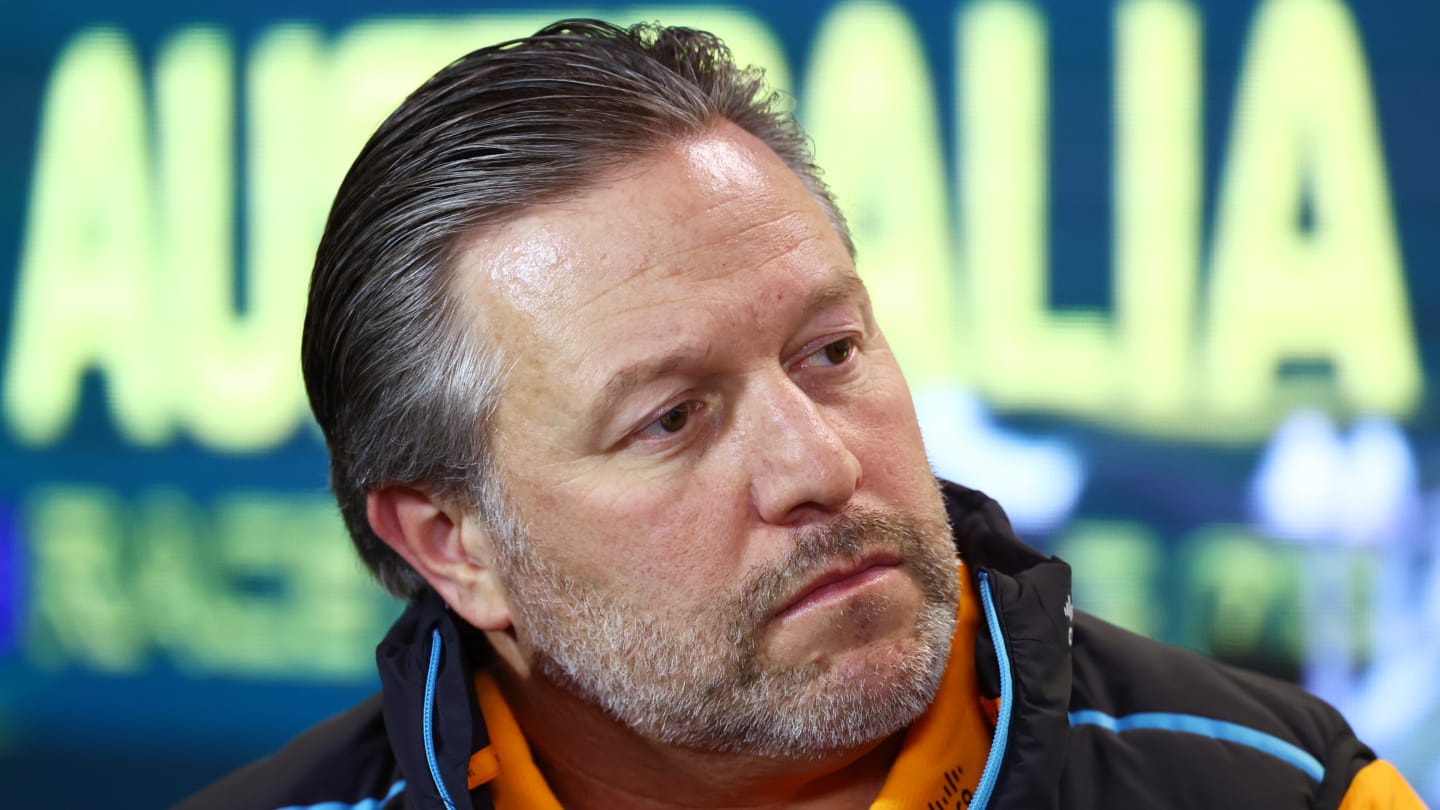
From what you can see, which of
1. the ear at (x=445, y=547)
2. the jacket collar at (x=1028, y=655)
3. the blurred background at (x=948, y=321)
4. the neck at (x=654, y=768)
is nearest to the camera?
the jacket collar at (x=1028, y=655)

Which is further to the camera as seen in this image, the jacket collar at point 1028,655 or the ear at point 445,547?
the ear at point 445,547

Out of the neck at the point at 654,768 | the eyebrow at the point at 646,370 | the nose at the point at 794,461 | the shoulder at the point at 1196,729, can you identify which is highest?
the eyebrow at the point at 646,370

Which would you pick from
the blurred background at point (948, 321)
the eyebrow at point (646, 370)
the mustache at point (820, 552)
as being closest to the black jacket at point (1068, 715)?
the mustache at point (820, 552)

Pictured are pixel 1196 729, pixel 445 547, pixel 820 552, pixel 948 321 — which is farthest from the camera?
pixel 948 321

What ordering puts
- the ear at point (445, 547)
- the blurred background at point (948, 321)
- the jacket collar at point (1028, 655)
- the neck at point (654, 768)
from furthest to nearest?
1. the blurred background at point (948, 321)
2. the ear at point (445, 547)
3. the neck at point (654, 768)
4. the jacket collar at point (1028, 655)

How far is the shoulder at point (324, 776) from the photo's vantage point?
1567 millimetres

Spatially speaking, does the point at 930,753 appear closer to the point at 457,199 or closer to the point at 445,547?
the point at 445,547

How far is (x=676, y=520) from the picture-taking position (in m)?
1.33

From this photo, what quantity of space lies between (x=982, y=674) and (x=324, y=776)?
72 centimetres

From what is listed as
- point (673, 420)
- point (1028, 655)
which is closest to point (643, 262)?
point (673, 420)

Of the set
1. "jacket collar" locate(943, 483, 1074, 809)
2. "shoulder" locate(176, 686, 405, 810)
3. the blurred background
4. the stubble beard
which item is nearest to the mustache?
the stubble beard

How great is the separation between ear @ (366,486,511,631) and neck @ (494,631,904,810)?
0.28 feet

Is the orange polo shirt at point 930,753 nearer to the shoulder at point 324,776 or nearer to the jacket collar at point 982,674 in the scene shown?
the jacket collar at point 982,674

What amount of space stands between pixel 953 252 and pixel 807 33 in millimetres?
479
